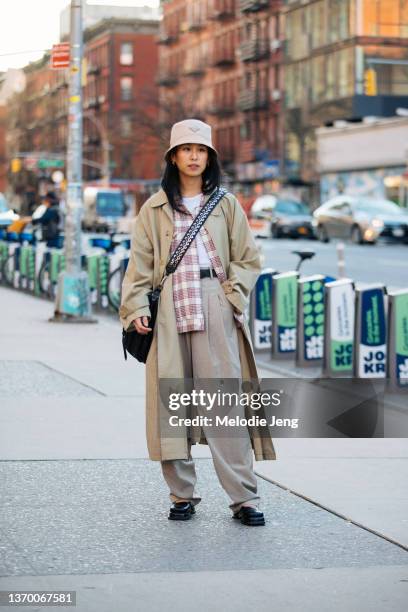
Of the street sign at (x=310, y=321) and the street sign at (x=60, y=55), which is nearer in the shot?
the street sign at (x=310, y=321)

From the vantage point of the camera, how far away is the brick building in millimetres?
76312

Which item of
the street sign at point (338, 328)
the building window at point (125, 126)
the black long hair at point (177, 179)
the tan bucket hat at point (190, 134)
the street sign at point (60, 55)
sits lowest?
the street sign at point (338, 328)

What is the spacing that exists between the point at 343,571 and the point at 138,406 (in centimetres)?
483

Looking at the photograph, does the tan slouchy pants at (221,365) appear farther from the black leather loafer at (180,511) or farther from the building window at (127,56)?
the building window at (127,56)

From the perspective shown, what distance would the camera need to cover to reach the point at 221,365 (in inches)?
249

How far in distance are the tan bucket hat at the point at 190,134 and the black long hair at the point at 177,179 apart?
5 centimetres

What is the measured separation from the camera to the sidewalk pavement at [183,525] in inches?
207

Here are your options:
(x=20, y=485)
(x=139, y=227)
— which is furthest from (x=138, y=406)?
(x=139, y=227)

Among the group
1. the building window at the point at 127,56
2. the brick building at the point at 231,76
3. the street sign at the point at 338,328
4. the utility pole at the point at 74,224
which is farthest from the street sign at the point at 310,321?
the building window at the point at 127,56

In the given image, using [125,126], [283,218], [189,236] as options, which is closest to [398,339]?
[189,236]

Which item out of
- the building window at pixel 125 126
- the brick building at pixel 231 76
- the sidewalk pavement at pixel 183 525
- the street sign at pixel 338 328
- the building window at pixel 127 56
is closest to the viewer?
the sidewalk pavement at pixel 183 525

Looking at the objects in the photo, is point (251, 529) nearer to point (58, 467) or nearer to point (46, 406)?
point (58, 467)

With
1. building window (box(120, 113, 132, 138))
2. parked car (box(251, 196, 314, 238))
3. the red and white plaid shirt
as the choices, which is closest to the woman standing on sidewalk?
the red and white plaid shirt

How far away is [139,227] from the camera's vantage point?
642 cm
